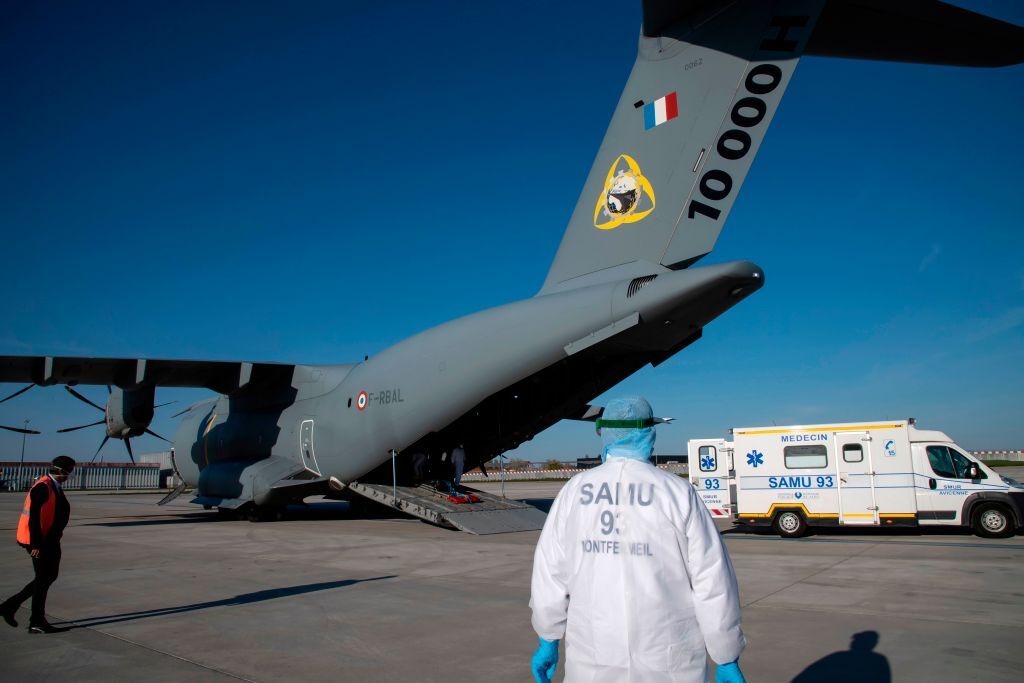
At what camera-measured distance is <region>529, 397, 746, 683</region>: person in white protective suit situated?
2.29 m

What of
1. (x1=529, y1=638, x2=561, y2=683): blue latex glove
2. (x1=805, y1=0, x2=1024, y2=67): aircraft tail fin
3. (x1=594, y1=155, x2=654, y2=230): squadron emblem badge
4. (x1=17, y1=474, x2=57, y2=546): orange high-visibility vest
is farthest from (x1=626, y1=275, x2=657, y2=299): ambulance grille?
(x1=529, y1=638, x2=561, y2=683): blue latex glove

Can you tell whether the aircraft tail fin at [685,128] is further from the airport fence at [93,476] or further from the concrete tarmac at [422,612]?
the airport fence at [93,476]

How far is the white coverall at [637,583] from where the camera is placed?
2297mm

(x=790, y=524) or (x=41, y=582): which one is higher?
(x=41, y=582)

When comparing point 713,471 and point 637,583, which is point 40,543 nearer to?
point 637,583

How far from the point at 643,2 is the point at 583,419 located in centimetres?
1060

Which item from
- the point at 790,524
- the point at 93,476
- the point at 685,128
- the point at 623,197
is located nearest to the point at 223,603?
the point at 623,197

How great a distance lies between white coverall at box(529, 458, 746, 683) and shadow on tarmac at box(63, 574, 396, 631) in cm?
505

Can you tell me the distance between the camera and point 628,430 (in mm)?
2740

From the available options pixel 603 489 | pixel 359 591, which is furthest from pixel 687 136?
pixel 603 489

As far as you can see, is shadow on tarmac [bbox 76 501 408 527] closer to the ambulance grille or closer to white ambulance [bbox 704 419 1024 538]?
white ambulance [bbox 704 419 1024 538]

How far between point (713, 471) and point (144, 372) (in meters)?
13.2

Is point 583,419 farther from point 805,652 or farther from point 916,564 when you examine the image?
point 805,652

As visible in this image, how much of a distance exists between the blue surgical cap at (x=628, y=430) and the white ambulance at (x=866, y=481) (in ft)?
38.0
